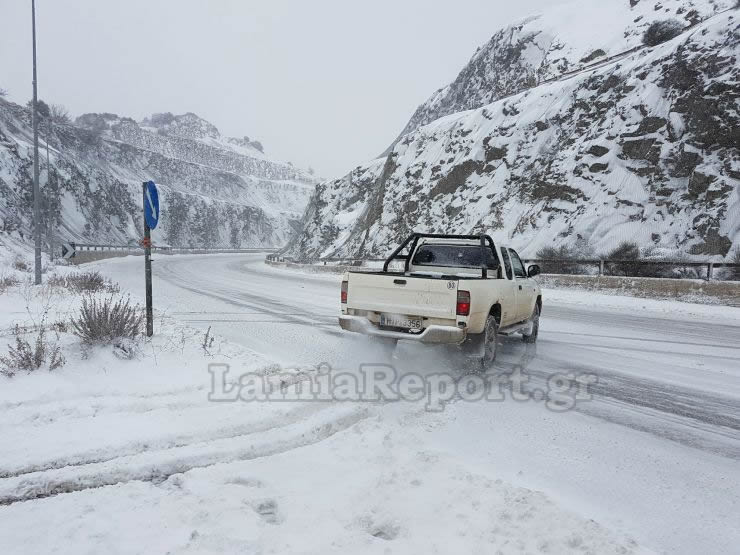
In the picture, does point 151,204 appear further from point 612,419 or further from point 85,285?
point 85,285

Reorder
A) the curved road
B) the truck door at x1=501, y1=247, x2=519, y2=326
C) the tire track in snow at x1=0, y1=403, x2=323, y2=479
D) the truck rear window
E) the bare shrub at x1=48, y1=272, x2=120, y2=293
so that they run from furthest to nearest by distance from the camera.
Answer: the bare shrub at x1=48, y1=272, x2=120, y2=293 < the truck rear window < the truck door at x1=501, y1=247, x2=519, y2=326 < the tire track in snow at x1=0, y1=403, x2=323, y2=479 < the curved road

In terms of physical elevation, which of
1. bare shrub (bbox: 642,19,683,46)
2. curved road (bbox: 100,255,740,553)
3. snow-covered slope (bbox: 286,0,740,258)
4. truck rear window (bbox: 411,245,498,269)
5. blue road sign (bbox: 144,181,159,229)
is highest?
bare shrub (bbox: 642,19,683,46)

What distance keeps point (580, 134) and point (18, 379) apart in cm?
2642

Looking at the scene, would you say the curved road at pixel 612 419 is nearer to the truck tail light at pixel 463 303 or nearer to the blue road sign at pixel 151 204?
the truck tail light at pixel 463 303

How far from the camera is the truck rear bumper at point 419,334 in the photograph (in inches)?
229

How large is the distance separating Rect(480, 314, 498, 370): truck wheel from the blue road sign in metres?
5.13

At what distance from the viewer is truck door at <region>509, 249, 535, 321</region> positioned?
25.1ft

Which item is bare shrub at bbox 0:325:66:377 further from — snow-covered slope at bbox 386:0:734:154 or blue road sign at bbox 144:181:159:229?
snow-covered slope at bbox 386:0:734:154

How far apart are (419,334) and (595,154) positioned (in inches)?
838

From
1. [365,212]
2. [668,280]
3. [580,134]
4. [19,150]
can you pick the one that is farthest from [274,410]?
[19,150]

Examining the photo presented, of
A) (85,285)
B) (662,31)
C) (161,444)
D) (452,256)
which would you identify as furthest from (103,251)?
(662,31)

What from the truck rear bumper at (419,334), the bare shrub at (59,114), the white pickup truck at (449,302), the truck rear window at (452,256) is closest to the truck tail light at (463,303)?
the white pickup truck at (449,302)

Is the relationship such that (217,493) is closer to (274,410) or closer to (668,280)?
(274,410)

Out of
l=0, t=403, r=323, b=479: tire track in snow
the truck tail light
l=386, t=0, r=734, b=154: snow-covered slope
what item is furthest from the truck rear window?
l=386, t=0, r=734, b=154: snow-covered slope
